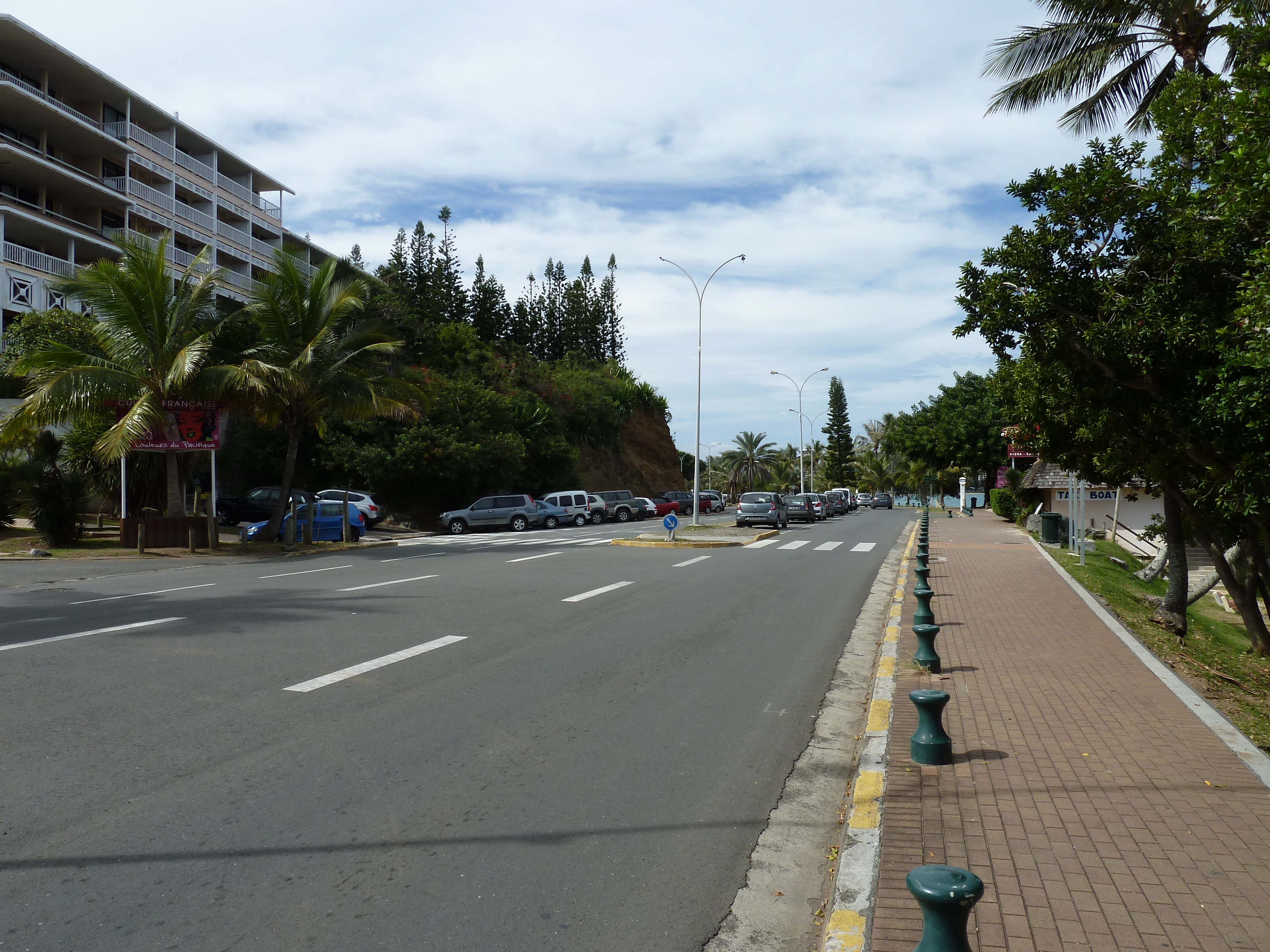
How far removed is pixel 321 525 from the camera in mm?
27141

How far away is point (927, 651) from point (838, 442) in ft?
302

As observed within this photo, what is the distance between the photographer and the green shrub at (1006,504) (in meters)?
45.2

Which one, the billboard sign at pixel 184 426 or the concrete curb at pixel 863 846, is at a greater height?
the billboard sign at pixel 184 426

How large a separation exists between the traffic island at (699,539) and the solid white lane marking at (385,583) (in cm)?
888

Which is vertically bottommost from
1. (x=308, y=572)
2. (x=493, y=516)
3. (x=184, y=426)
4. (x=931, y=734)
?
(x=308, y=572)

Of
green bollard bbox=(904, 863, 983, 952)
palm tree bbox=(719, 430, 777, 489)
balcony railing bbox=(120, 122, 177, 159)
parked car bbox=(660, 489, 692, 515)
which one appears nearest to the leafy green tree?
palm tree bbox=(719, 430, 777, 489)

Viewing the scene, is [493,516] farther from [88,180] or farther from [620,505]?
[88,180]

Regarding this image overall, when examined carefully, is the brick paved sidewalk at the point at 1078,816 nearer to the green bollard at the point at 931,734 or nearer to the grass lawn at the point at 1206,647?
the green bollard at the point at 931,734

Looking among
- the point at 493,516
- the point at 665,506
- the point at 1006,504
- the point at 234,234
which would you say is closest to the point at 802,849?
the point at 493,516

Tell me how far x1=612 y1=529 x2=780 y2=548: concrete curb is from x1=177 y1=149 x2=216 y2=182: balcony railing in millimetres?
31850

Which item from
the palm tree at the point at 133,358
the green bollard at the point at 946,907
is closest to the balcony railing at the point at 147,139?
the palm tree at the point at 133,358

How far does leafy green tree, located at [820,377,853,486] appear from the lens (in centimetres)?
9756

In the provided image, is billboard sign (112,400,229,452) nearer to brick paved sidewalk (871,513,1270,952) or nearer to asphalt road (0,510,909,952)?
asphalt road (0,510,909,952)

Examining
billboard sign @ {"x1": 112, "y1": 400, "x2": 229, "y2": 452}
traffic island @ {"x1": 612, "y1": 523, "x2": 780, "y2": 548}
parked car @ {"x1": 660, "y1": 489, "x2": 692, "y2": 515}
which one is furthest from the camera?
parked car @ {"x1": 660, "y1": 489, "x2": 692, "y2": 515}
